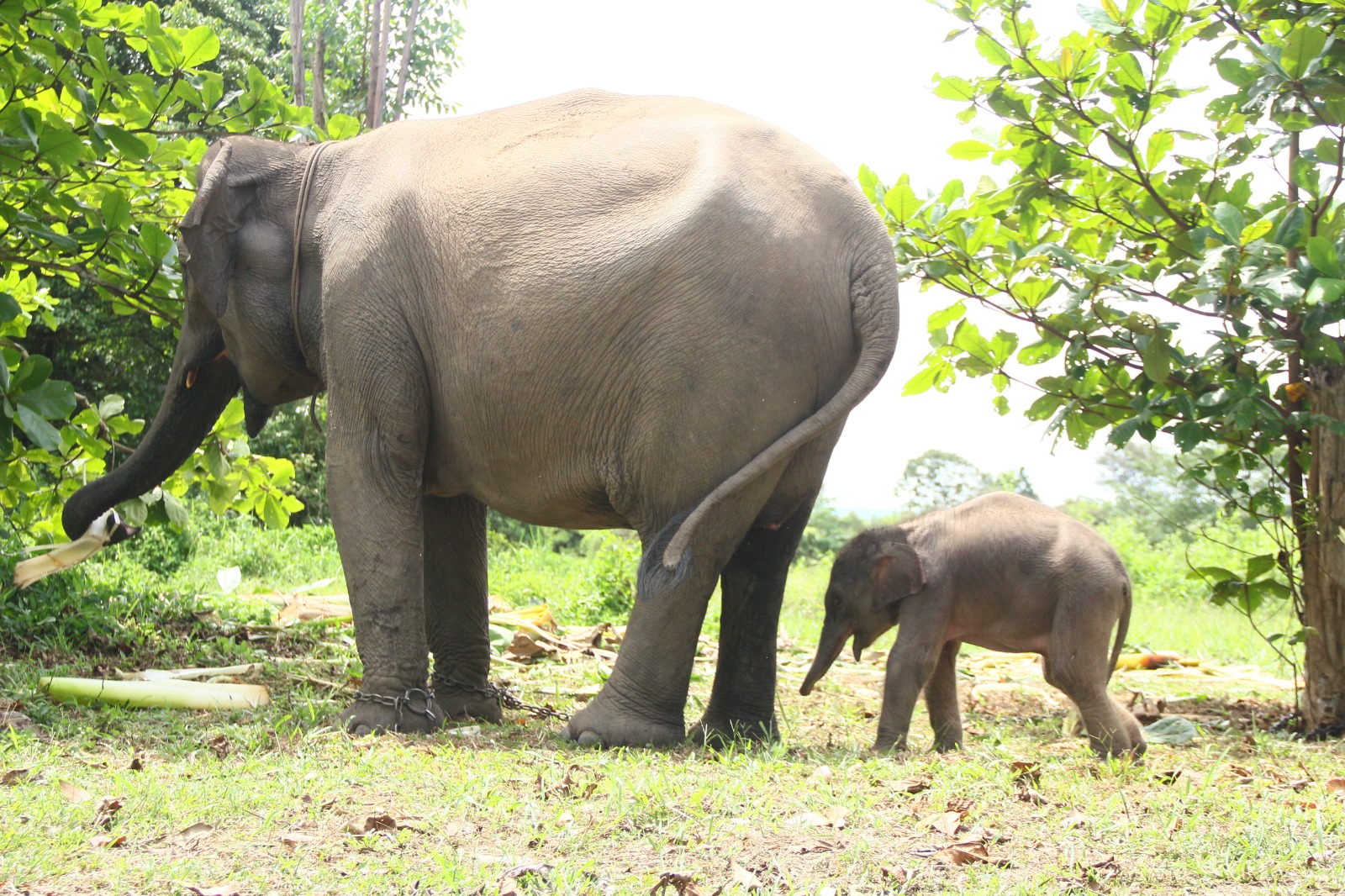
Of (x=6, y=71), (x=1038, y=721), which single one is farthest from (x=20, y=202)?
(x=1038, y=721)

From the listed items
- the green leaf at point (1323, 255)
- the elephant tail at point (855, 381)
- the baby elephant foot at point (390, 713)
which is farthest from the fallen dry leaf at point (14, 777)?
the green leaf at point (1323, 255)

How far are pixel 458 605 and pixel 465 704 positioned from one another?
43 centimetres

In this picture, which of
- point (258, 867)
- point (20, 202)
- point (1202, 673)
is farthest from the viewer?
point (1202, 673)

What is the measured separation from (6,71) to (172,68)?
25.2 inches

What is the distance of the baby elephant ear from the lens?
4.81 metres

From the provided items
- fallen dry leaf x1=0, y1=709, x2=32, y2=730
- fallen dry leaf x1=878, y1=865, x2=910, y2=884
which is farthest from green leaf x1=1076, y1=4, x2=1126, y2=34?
fallen dry leaf x1=0, y1=709, x2=32, y2=730

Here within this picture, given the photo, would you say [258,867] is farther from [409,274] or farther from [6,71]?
[6,71]

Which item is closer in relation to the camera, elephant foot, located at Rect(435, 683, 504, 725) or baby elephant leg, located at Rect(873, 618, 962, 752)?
baby elephant leg, located at Rect(873, 618, 962, 752)

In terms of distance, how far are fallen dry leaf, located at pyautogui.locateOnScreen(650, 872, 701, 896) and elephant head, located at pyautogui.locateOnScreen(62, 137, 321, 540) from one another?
314cm

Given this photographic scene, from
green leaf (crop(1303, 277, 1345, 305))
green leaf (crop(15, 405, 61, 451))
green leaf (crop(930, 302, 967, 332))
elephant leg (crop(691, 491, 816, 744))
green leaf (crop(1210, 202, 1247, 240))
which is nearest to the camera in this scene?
green leaf (crop(1303, 277, 1345, 305))

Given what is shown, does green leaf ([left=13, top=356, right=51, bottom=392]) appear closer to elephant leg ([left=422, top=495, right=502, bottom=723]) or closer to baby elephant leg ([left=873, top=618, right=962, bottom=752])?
elephant leg ([left=422, top=495, right=502, bottom=723])

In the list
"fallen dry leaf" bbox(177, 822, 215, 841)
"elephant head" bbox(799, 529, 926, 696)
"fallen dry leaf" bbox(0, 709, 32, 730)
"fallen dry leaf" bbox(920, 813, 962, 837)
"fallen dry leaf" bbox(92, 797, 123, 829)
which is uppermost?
"elephant head" bbox(799, 529, 926, 696)

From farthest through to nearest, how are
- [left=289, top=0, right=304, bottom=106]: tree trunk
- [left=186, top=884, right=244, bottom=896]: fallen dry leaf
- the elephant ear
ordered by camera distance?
1. [left=289, top=0, right=304, bottom=106]: tree trunk
2. the elephant ear
3. [left=186, top=884, right=244, bottom=896]: fallen dry leaf

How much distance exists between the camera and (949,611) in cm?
490
